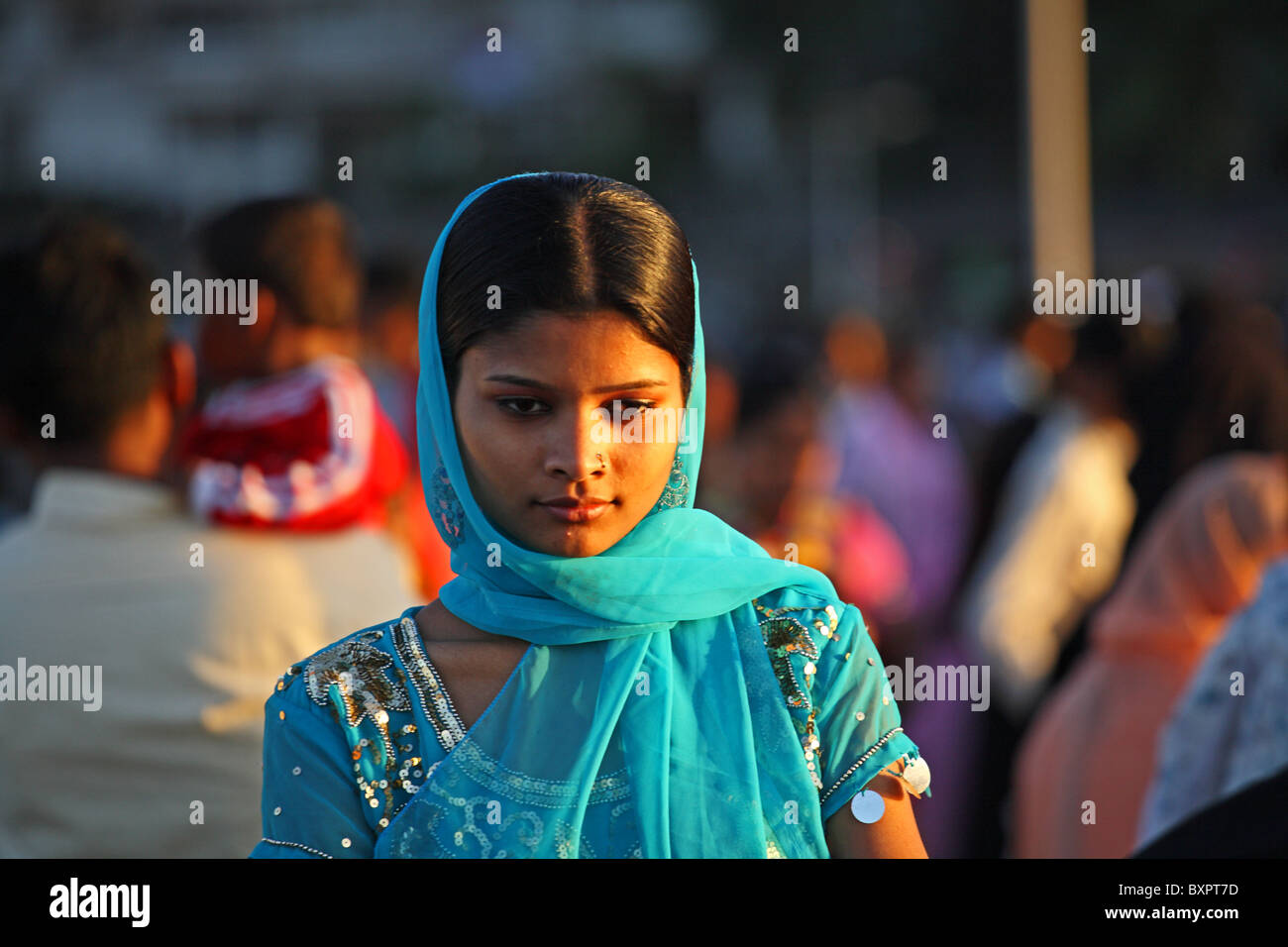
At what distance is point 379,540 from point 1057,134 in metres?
12.1

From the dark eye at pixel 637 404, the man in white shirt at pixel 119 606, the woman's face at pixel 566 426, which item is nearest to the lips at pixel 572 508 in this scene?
the woman's face at pixel 566 426

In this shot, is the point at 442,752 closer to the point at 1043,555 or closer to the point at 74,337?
the point at 74,337

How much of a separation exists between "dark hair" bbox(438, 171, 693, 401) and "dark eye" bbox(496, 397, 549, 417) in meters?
0.08

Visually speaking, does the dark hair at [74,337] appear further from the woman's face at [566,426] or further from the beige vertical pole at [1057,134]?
the beige vertical pole at [1057,134]

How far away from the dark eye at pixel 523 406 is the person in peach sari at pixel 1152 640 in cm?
251

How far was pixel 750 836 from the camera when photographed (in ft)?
4.67

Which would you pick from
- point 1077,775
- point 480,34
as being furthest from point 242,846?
Answer: point 480,34

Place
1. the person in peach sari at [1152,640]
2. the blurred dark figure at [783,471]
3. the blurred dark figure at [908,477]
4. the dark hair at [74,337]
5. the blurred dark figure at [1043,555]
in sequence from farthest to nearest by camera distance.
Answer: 1. the blurred dark figure at [908,477]
2. the blurred dark figure at [1043,555]
3. the blurred dark figure at [783,471]
4. the person in peach sari at [1152,640]
5. the dark hair at [74,337]

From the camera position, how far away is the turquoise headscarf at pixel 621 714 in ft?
4.68

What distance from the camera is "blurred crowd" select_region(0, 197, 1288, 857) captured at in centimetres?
230

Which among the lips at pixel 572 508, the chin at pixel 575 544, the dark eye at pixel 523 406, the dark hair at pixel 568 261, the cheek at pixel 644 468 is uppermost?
the dark hair at pixel 568 261

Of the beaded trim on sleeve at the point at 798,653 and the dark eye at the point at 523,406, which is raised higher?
the dark eye at the point at 523,406

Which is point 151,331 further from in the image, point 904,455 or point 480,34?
point 480,34
